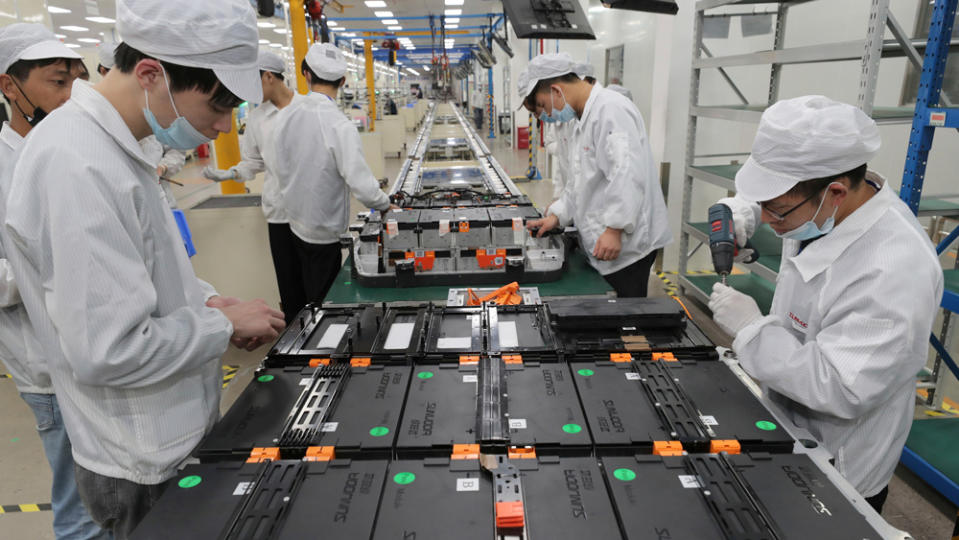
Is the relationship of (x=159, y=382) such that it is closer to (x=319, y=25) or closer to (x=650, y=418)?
(x=650, y=418)

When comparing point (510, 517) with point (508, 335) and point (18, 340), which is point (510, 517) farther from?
point (18, 340)

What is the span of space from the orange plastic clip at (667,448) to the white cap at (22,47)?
220 cm

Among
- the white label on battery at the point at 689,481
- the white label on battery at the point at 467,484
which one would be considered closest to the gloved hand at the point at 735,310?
the white label on battery at the point at 689,481

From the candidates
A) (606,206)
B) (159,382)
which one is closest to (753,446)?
(159,382)

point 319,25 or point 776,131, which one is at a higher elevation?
point 319,25

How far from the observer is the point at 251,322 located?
129cm

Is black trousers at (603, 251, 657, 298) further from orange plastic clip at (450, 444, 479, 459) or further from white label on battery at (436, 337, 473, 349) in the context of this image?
orange plastic clip at (450, 444, 479, 459)

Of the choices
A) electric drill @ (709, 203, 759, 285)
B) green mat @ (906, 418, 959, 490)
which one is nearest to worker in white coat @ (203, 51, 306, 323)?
electric drill @ (709, 203, 759, 285)

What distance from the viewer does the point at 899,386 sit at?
131 centimetres

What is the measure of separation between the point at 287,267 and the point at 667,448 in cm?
305

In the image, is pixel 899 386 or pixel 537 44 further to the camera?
pixel 537 44

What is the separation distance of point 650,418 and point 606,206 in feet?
5.03

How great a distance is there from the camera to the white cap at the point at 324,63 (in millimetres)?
3352

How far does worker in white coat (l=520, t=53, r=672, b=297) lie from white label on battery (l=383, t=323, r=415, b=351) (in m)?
1.23
